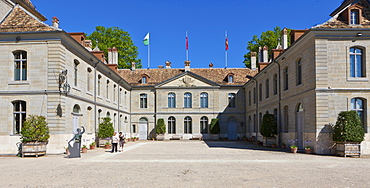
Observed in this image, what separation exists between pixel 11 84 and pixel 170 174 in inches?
463

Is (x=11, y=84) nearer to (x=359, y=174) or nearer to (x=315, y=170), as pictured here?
(x=315, y=170)

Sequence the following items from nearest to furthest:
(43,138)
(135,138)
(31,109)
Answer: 1. (43,138)
2. (31,109)
3. (135,138)

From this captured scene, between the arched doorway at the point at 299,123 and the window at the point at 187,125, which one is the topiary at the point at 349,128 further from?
the window at the point at 187,125

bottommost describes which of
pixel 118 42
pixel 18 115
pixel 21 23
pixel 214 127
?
pixel 214 127

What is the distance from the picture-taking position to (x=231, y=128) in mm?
39750

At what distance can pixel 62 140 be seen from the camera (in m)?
18.2

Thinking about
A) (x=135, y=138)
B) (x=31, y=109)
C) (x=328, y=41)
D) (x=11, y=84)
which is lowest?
(x=135, y=138)

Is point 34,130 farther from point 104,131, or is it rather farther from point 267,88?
point 267,88


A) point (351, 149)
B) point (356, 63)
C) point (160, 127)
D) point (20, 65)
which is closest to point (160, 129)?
point (160, 127)

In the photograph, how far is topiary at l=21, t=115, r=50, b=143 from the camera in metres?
16.8

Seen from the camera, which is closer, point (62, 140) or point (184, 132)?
point (62, 140)

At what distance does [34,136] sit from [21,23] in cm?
661

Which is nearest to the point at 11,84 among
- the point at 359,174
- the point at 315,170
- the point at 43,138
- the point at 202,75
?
the point at 43,138

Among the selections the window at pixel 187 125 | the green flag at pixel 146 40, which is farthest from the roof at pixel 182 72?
the window at pixel 187 125
